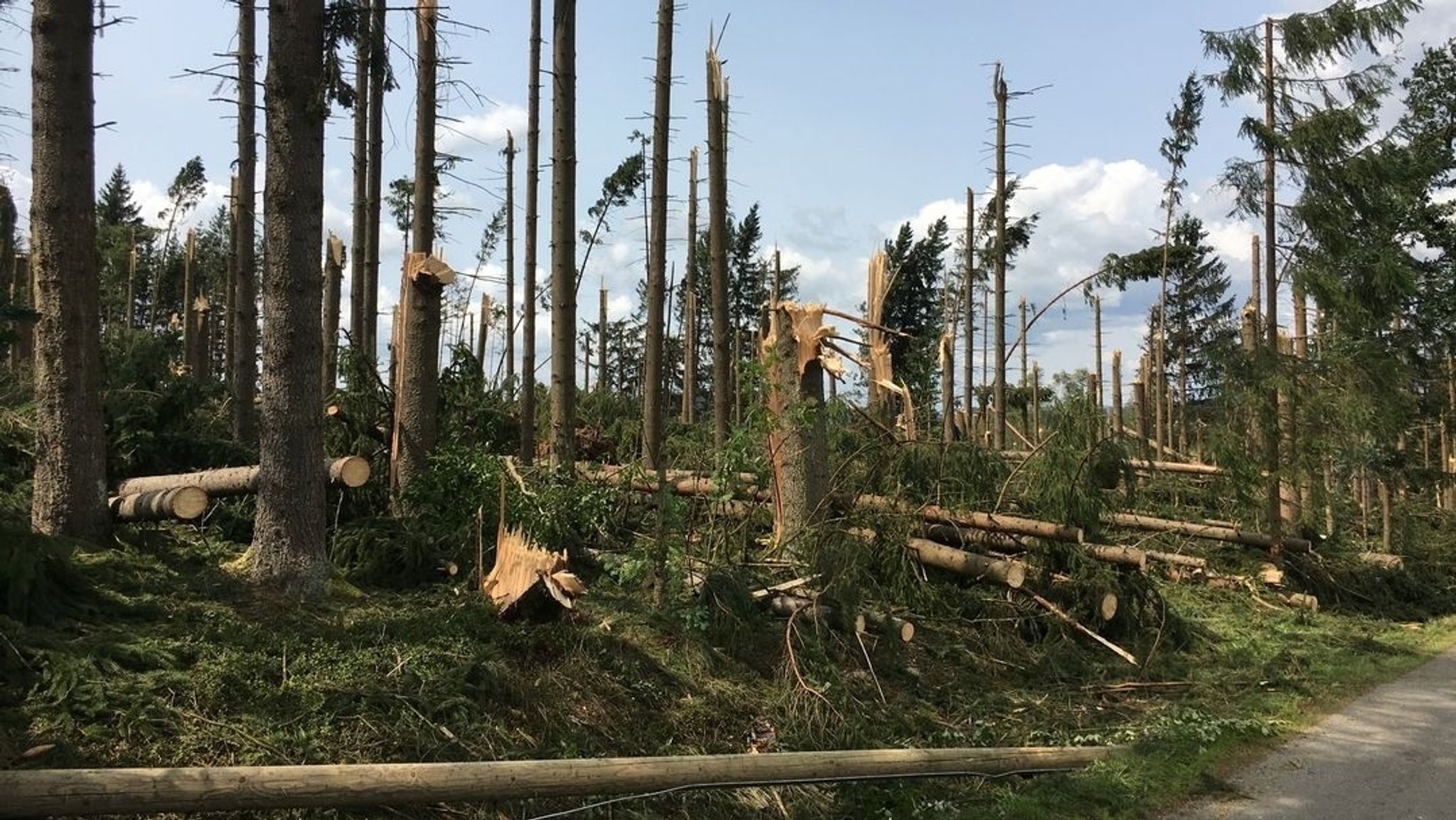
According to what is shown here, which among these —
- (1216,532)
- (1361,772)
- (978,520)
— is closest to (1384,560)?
(1216,532)

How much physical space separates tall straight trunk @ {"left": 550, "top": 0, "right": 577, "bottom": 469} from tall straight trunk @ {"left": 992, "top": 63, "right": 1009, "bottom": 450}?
39.8 ft

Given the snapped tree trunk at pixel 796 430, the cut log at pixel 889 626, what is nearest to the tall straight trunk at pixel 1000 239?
the snapped tree trunk at pixel 796 430

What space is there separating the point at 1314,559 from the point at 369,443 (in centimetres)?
1281

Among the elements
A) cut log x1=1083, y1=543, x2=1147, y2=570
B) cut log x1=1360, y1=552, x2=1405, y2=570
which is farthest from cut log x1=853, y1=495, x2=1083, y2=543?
cut log x1=1360, y1=552, x2=1405, y2=570

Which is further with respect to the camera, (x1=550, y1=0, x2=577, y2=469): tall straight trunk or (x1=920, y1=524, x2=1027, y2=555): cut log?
(x1=550, y1=0, x2=577, y2=469): tall straight trunk

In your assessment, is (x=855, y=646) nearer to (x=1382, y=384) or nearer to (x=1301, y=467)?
(x=1301, y=467)

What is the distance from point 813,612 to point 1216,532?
29.2 feet

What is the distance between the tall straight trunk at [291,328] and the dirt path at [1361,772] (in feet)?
18.4

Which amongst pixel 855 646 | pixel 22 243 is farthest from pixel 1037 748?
pixel 22 243

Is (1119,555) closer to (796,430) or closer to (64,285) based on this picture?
(796,430)

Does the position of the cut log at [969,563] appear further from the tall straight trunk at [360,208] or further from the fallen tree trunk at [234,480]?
the tall straight trunk at [360,208]

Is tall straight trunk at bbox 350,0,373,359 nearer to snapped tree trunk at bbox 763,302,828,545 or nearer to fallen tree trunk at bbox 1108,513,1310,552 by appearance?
snapped tree trunk at bbox 763,302,828,545

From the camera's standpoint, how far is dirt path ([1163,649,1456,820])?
197 inches

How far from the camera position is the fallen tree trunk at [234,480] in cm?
702
